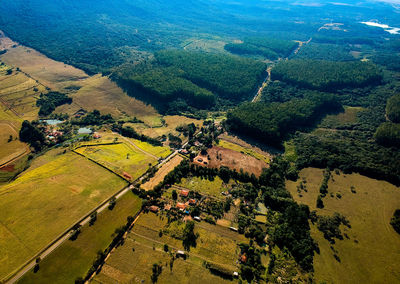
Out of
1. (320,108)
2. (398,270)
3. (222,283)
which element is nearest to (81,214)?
(222,283)

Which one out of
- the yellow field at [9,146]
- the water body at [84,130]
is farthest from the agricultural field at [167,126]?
the yellow field at [9,146]

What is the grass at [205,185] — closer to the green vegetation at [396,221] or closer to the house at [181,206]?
the house at [181,206]

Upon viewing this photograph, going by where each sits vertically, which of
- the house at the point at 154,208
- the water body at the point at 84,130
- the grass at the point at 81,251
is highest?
the house at the point at 154,208

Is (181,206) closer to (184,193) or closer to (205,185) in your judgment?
(184,193)

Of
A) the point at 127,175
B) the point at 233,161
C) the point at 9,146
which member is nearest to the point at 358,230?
the point at 233,161

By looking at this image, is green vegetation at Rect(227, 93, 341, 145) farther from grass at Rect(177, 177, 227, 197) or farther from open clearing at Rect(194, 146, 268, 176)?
grass at Rect(177, 177, 227, 197)

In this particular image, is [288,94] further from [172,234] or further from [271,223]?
[172,234]
